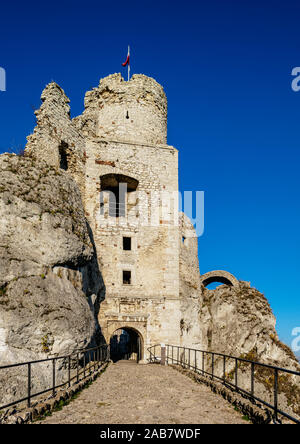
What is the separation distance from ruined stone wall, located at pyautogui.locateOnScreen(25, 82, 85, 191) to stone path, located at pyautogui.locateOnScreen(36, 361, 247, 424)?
9037 millimetres

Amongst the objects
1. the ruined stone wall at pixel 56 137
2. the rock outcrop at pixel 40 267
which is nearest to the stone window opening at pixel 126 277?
the rock outcrop at pixel 40 267

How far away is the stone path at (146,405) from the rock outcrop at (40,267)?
6.37ft

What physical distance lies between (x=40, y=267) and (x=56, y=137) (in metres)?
6.41

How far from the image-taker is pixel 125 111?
59.9ft

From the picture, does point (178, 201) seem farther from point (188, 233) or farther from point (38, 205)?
point (38, 205)

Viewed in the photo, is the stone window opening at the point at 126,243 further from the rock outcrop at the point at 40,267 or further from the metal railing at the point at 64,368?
the metal railing at the point at 64,368

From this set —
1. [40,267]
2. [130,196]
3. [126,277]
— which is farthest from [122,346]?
[40,267]

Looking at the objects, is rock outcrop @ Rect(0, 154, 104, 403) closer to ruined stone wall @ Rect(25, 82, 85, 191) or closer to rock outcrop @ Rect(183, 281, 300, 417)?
ruined stone wall @ Rect(25, 82, 85, 191)

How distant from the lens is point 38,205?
11.9m

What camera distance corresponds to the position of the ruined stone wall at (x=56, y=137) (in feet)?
46.6

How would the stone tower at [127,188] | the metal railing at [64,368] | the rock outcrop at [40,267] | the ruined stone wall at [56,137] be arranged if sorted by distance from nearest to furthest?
the metal railing at [64,368] → the rock outcrop at [40,267] → the ruined stone wall at [56,137] → the stone tower at [127,188]

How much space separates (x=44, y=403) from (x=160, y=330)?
11.0m

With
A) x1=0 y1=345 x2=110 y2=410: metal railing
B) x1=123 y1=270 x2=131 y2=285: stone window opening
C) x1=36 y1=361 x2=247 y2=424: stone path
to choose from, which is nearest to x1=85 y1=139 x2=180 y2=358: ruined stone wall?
x1=123 y1=270 x2=131 y2=285: stone window opening
